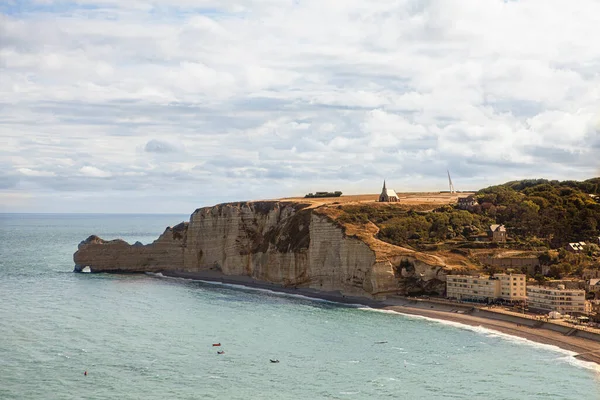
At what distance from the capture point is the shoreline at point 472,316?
68200mm

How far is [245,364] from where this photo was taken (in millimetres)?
62500

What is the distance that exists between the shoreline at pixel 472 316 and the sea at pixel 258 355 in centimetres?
179

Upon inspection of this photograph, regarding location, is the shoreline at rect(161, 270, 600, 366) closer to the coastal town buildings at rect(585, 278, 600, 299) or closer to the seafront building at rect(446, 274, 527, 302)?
the seafront building at rect(446, 274, 527, 302)

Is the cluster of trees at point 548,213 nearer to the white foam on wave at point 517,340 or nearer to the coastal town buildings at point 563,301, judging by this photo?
the coastal town buildings at point 563,301

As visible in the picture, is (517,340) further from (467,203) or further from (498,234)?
(467,203)

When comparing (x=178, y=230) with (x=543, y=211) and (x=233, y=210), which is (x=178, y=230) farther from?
(x=543, y=211)

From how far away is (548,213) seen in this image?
394 feet

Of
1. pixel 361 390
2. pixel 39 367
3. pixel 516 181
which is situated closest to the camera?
pixel 361 390

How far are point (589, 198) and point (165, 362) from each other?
89111 mm

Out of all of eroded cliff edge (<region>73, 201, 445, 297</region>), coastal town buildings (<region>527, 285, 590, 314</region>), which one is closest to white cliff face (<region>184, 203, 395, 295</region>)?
eroded cliff edge (<region>73, 201, 445, 297</region>)

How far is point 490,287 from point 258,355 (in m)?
36.3

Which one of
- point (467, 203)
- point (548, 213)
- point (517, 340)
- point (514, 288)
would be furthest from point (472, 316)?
point (467, 203)

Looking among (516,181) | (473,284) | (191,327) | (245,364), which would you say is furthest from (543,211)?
(245,364)

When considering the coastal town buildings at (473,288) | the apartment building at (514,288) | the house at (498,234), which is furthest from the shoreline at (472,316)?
the house at (498,234)
